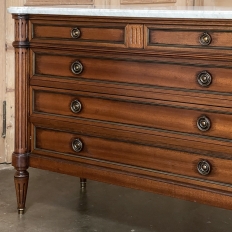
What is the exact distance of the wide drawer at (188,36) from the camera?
7.98 feet

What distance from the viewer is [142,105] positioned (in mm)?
2701

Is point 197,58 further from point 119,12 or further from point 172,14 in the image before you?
point 119,12

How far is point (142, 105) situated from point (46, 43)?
64 cm

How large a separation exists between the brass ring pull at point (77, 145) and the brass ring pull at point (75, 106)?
142 mm

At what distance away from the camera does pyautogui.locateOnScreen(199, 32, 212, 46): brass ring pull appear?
2.46m

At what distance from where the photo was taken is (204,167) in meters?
2.56

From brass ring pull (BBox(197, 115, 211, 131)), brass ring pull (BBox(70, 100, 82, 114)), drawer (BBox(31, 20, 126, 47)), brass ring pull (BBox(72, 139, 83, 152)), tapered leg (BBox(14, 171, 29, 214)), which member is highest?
drawer (BBox(31, 20, 126, 47))

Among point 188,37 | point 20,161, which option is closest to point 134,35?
point 188,37

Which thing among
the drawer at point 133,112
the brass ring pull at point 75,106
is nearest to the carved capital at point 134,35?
the drawer at point 133,112

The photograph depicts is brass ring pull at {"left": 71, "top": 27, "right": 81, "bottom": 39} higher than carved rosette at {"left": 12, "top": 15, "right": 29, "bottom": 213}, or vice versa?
brass ring pull at {"left": 71, "top": 27, "right": 81, "bottom": 39}

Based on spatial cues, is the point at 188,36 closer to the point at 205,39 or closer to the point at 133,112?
the point at 205,39

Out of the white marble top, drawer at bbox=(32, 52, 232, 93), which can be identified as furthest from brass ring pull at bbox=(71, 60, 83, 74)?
the white marble top

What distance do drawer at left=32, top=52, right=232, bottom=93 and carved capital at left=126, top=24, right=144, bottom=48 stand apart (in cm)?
7

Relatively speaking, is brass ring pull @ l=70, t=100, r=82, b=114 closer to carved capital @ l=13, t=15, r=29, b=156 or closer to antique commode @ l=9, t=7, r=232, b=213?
antique commode @ l=9, t=7, r=232, b=213
